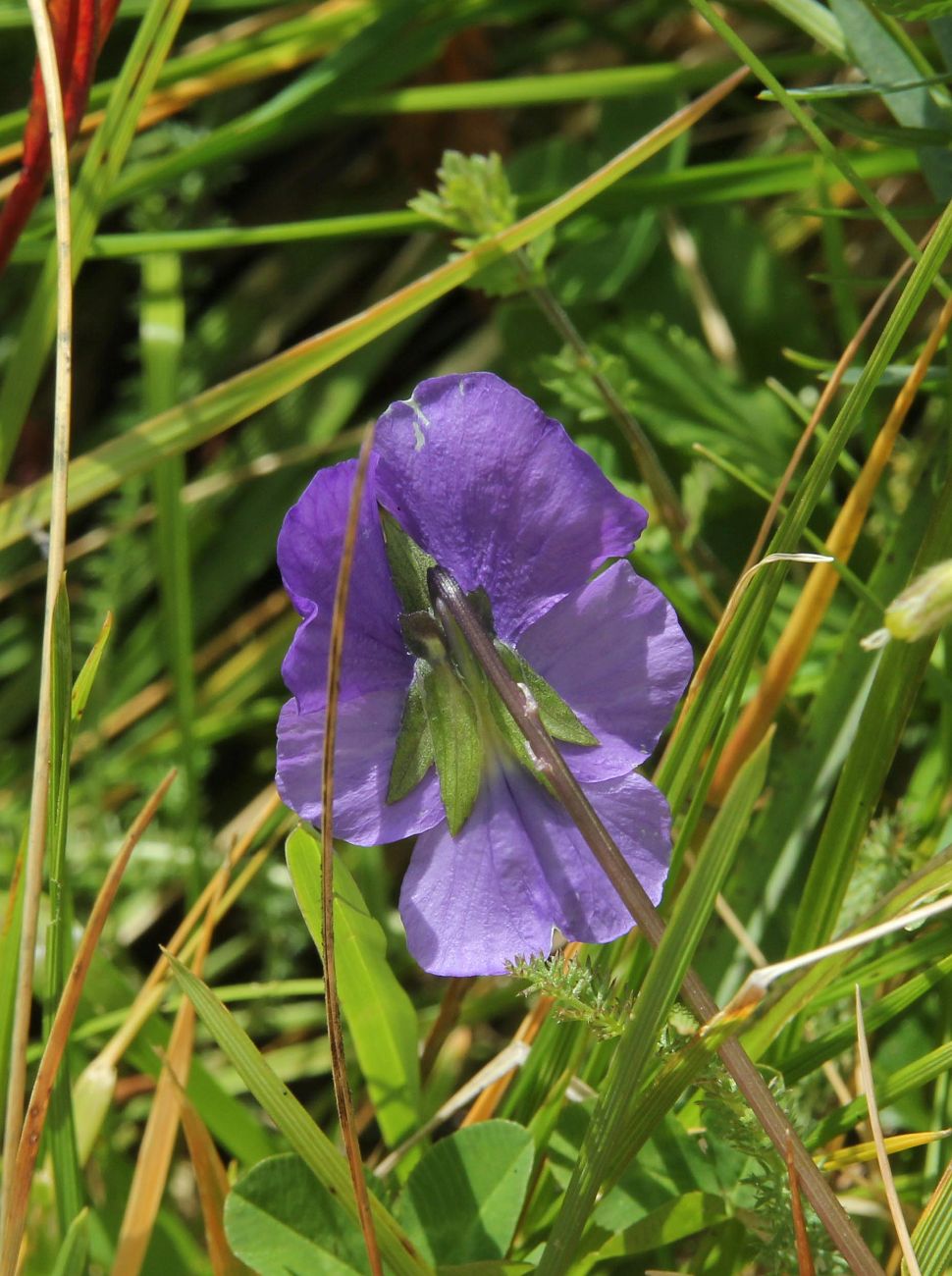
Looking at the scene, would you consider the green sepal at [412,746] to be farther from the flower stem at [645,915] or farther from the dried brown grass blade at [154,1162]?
the dried brown grass blade at [154,1162]

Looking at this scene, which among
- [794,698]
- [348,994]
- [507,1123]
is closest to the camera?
[507,1123]

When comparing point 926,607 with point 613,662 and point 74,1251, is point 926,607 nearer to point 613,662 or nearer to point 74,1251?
point 613,662

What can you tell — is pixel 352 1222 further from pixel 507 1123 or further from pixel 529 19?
pixel 529 19

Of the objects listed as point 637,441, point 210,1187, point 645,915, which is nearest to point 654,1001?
point 645,915

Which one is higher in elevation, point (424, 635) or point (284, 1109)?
point (424, 635)

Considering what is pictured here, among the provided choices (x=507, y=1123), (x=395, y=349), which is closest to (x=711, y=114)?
(x=395, y=349)

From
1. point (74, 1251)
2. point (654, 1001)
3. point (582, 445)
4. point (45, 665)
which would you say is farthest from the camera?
point (582, 445)
